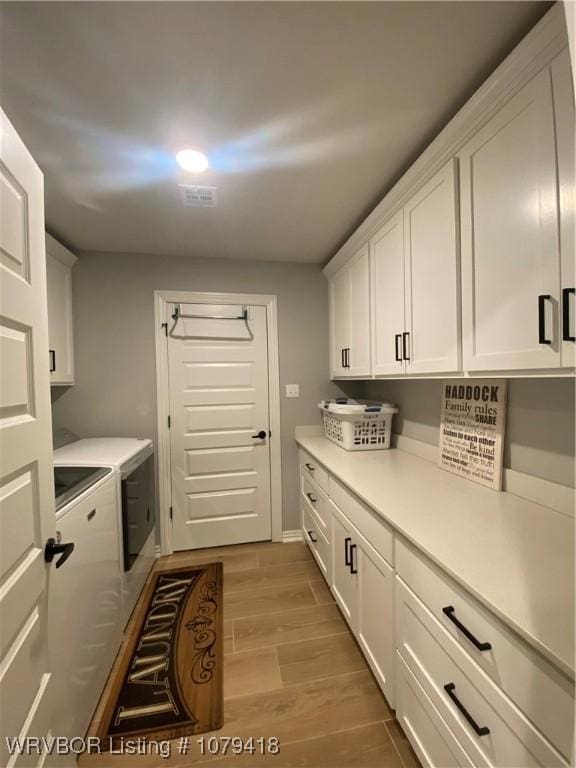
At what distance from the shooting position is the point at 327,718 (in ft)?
4.08

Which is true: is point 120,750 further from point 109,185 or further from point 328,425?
point 109,185

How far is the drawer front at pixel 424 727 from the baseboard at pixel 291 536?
1.58 metres

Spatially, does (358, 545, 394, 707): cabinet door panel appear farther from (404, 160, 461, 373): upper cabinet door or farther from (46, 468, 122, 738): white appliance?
(46, 468, 122, 738): white appliance

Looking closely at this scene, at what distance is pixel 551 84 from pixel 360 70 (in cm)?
55

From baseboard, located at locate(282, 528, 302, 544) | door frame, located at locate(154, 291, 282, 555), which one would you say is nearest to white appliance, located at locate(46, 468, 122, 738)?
door frame, located at locate(154, 291, 282, 555)

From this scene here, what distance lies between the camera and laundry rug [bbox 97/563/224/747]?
125cm

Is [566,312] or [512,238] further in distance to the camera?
[512,238]

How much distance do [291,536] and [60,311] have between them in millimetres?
2524

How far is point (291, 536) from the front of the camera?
2666mm

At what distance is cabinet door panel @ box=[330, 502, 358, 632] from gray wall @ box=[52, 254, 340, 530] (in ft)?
3.12

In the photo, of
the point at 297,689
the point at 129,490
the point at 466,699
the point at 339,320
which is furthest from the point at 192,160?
the point at 297,689

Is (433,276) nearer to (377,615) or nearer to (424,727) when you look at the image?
(377,615)

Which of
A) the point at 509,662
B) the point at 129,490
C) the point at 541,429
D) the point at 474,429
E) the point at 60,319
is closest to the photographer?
the point at 509,662

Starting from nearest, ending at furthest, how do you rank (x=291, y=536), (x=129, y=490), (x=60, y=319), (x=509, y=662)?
(x=509, y=662) → (x=129, y=490) → (x=60, y=319) → (x=291, y=536)
